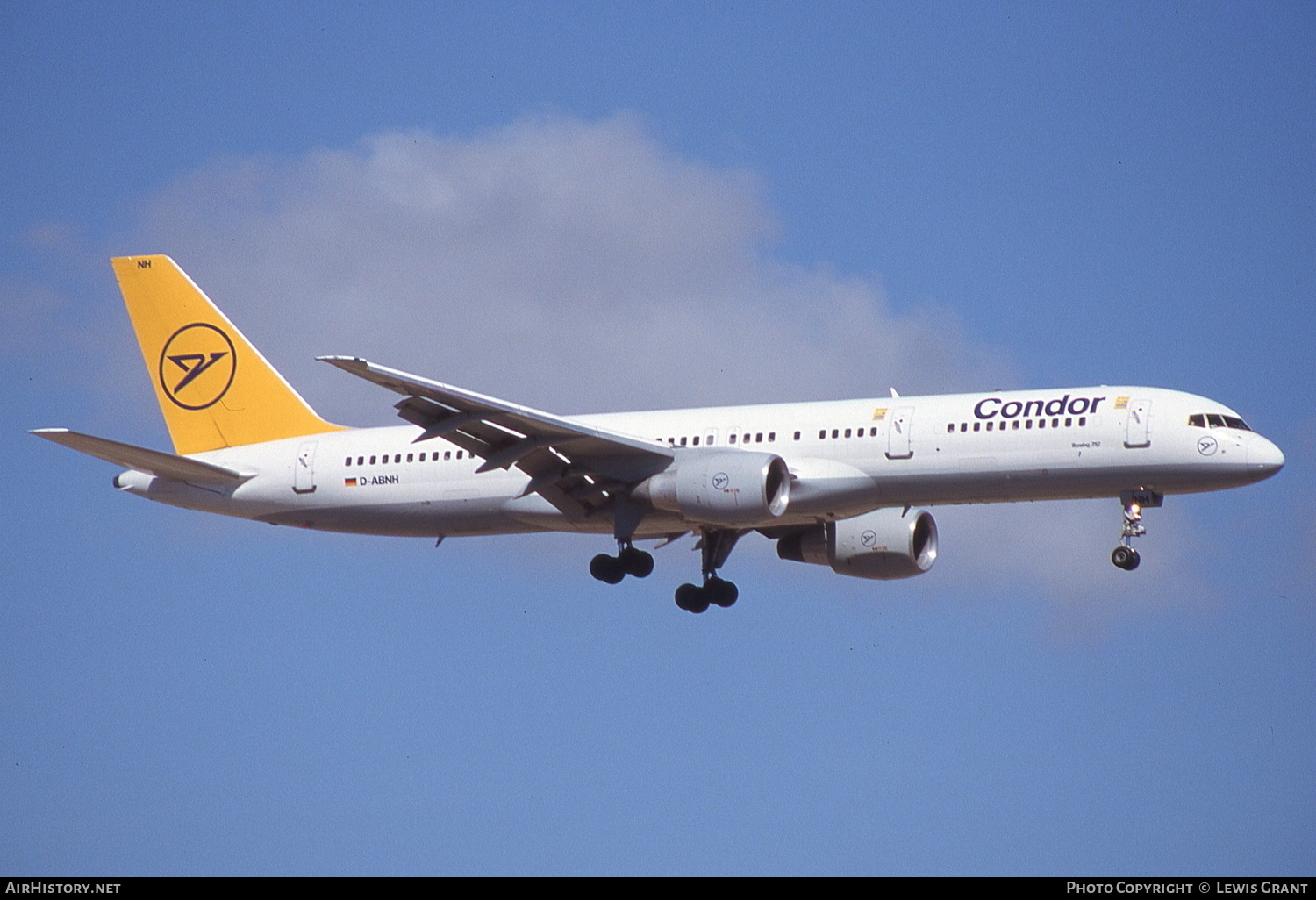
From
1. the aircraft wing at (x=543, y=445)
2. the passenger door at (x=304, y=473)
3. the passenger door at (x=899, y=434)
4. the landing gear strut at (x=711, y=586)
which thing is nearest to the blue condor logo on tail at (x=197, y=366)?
the passenger door at (x=304, y=473)

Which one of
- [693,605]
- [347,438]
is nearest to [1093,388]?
[693,605]

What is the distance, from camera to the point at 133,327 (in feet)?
175

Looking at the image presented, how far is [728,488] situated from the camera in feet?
141

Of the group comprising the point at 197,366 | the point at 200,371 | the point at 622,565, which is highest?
the point at 197,366

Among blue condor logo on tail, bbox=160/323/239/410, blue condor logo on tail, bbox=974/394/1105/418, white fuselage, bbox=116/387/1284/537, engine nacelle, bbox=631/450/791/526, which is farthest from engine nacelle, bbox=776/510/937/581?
blue condor logo on tail, bbox=160/323/239/410

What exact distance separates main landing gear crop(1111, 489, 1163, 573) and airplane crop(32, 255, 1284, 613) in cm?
4

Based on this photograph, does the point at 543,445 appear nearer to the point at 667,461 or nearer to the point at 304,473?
the point at 667,461

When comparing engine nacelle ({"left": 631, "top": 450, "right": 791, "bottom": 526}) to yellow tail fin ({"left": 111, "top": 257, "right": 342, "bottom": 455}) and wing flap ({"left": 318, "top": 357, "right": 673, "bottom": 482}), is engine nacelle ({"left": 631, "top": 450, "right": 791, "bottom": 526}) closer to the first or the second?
wing flap ({"left": 318, "top": 357, "right": 673, "bottom": 482})

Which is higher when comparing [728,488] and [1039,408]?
[1039,408]

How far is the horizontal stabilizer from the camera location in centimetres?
4422

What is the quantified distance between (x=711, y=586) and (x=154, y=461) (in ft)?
47.7

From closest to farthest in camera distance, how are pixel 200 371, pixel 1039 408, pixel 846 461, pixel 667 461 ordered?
pixel 1039 408 < pixel 846 461 < pixel 667 461 < pixel 200 371

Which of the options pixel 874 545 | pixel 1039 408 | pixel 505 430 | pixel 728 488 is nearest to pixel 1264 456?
pixel 1039 408

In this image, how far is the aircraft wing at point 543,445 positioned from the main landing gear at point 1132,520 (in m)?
10.4
